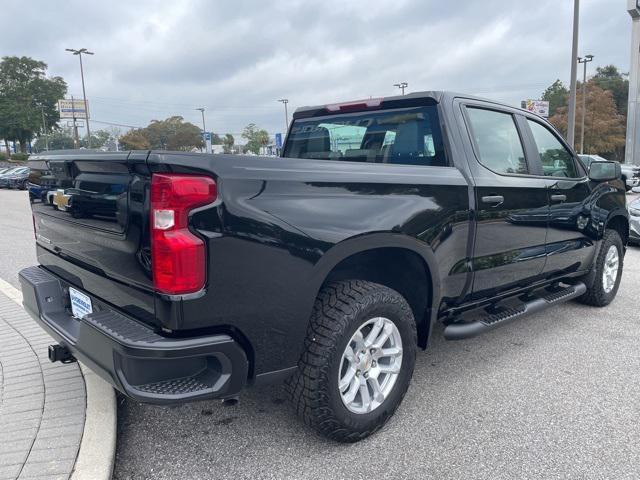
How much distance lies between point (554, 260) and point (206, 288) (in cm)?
310

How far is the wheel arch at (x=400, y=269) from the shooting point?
8.59ft

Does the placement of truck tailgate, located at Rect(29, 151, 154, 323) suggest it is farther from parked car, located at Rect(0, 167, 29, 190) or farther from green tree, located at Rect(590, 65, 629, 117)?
green tree, located at Rect(590, 65, 629, 117)

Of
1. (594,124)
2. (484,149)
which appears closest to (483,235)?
(484,149)

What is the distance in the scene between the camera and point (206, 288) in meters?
2.06

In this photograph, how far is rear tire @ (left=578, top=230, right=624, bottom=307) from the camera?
15.8 ft

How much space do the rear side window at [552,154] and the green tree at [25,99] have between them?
2847 inches

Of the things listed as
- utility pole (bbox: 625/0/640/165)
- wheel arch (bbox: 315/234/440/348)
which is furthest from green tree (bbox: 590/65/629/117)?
wheel arch (bbox: 315/234/440/348)

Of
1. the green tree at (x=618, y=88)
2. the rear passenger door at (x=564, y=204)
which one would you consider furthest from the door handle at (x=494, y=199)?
the green tree at (x=618, y=88)

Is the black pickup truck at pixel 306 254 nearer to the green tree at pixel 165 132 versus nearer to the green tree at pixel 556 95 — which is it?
the green tree at pixel 165 132

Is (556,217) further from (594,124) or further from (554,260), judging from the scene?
(594,124)

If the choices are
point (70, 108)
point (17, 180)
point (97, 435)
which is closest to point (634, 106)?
point (97, 435)

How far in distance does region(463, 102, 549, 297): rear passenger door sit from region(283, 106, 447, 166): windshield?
27 cm

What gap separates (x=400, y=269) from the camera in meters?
3.05

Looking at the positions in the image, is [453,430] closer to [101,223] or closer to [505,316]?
[505,316]
